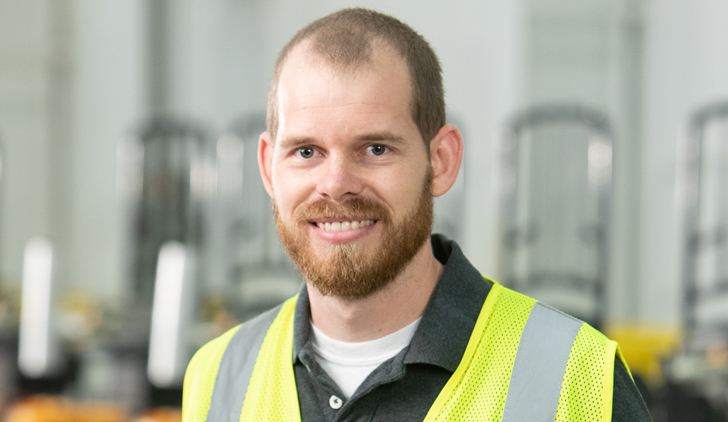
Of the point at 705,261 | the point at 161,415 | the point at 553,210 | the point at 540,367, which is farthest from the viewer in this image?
the point at 553,210

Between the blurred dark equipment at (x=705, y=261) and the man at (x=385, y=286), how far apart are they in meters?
1.86

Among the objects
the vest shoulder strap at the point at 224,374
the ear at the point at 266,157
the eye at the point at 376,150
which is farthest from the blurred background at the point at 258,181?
the eye at the point at 376,150

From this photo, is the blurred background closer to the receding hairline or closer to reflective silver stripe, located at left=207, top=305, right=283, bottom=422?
reflective silver stripe, located at left=207, top=305, right=283, bottom=422

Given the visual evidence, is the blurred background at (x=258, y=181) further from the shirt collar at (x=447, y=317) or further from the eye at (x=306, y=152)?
the eye at (x=306, y=152)

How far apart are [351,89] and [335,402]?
415 mm

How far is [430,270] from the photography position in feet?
3.50

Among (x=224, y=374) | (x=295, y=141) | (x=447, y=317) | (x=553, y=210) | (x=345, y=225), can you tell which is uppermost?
(x=295, y=141)

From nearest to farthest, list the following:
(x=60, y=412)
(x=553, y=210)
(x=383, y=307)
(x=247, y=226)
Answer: (x=383, y=307) < (x=60, y=412) < (x=553, y=210) < (x=247, y=226)

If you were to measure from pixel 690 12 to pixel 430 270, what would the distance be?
3778 millimetres

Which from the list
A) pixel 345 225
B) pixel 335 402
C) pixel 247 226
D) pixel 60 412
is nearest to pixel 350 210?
pixel 345 225

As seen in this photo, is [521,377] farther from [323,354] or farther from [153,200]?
[153,200]

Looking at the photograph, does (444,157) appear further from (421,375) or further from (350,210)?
(421,375)

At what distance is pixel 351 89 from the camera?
0.93 meters

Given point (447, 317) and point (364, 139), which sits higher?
point (364, 139)
